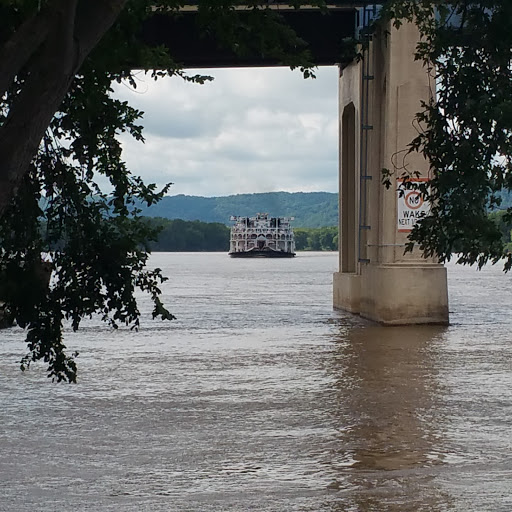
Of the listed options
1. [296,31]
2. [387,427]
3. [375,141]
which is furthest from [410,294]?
[387,427]

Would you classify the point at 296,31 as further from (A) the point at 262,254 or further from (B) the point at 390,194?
(A) the point at 262,254

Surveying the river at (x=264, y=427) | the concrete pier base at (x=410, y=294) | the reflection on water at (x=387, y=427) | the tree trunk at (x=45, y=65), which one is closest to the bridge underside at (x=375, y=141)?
the concrete pier base at (x=410, y=294)

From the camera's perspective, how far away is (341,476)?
941 cm

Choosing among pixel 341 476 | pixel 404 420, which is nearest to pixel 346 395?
pixel 404 420

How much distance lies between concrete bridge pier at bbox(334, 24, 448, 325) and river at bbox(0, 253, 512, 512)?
2909 millimetres

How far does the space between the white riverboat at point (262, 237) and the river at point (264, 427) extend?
5875 inches

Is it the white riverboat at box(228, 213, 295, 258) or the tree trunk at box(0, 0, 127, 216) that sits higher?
the white riverboat at box(228, 213, 295, 258)

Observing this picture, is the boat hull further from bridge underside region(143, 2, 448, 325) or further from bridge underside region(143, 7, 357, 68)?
bridge underside region(143, 7, 357, 68)

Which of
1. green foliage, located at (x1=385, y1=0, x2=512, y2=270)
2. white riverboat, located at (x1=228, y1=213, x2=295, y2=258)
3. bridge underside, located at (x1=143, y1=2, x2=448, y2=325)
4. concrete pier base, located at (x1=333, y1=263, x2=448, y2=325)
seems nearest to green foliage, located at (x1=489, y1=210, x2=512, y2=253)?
green foliage, located at (x1=385, y1=0, x2=512, y2=270)

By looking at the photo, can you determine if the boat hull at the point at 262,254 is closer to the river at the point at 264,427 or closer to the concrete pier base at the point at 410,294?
the concrete pier base at the point at 410,294

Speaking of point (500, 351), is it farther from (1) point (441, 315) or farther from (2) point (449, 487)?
(2) point (449, 487)

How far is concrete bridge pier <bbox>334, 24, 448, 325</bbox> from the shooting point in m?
26.4

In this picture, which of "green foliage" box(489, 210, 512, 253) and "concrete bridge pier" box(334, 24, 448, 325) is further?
"concrete bridge pier" box(334, 24, 448, 325)

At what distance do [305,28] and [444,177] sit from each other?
21.5 meters
